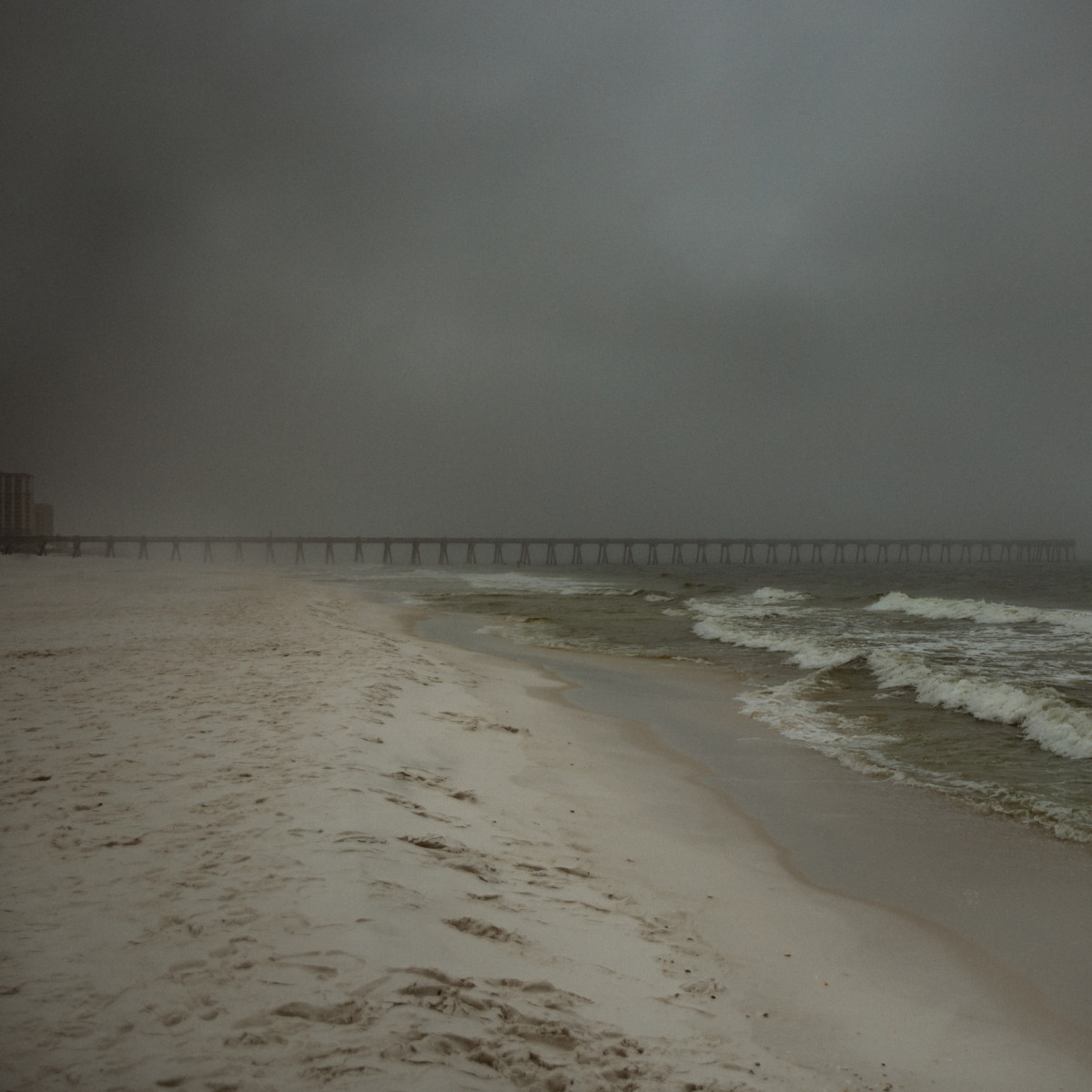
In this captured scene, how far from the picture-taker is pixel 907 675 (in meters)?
11.8

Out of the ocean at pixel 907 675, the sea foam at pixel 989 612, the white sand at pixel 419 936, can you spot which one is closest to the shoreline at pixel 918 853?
the white sand at pixel 419 936

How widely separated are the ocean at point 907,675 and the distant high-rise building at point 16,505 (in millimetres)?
73031

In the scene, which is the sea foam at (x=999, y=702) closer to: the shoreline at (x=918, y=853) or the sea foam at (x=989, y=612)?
the shoreline at (x=918, y=853)

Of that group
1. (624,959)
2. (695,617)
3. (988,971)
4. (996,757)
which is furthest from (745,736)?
(695,617)

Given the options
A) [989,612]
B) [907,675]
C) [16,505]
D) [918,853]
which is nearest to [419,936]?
[918,853]

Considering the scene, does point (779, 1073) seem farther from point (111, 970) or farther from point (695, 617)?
point (695, 617)

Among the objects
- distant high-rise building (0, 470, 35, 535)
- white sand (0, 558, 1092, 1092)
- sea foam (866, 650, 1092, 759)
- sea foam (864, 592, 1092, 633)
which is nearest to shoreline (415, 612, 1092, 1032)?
white sand (0, 558, 1092, 1092)

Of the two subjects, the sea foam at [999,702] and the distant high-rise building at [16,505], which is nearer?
the sea foam at [999,702]

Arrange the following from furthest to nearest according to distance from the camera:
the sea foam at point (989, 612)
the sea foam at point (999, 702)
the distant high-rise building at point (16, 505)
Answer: the distant high-rise building at point (16, 505) → the sea foam at point (989, 612) → the sea foam at point (999, 702)

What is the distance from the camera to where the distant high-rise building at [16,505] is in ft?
263

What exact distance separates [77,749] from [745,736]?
672 centimetres

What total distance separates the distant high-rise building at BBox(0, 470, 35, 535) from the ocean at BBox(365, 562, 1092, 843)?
73031 millimetres

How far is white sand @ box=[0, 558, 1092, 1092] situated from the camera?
97.2 inches

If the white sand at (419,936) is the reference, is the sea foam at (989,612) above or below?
below
